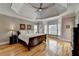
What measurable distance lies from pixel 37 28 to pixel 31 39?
Answer: 286 mm

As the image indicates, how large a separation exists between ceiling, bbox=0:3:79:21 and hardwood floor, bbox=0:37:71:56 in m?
0.56

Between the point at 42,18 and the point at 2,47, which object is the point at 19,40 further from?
the point at 42,18

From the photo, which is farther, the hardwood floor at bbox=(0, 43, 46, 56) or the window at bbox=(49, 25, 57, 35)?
the window at bbox=(49, 25, 57, 35)

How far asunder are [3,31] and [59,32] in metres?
1.21

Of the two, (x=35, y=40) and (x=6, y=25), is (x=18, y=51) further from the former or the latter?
(x=6, y=25)

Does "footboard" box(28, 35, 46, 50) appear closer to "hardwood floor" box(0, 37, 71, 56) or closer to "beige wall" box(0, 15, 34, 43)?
"hardwood floor" box(0, 37, 71, 56)

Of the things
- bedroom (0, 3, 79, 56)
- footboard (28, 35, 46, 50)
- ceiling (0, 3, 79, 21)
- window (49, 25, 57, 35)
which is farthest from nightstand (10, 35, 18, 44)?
window (49, 25, 57, 35)

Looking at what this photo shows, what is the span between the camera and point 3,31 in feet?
6.19

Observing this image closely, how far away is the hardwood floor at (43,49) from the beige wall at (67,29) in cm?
13

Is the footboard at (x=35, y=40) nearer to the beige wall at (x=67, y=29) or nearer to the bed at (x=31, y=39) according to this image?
the bed at (x=31, y=39)

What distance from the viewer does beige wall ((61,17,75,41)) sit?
6.20ft

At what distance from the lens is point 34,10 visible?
1.96m

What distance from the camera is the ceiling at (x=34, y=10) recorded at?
1864mm

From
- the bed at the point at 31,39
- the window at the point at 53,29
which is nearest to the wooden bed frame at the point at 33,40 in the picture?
the bed at the point at 31,39
